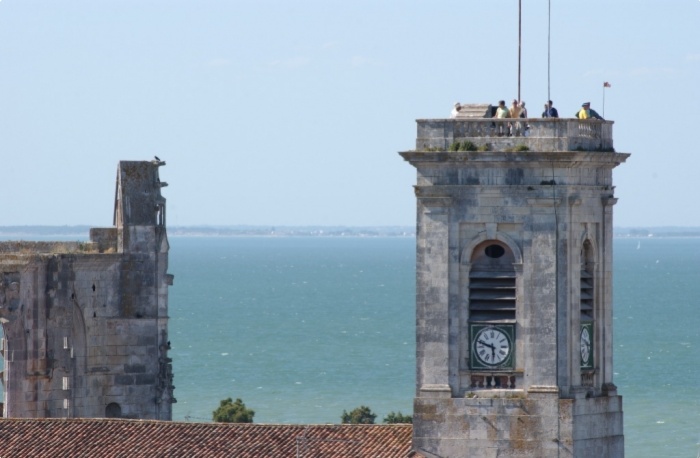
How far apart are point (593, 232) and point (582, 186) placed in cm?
119

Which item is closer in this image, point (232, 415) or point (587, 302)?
point (587, 302)

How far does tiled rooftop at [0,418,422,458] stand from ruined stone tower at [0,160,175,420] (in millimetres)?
4204

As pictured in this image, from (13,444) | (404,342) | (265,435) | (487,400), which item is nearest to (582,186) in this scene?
(487,400)

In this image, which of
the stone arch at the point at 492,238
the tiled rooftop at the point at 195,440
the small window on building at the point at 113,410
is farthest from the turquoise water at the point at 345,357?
the stone arch at the point at 492,238

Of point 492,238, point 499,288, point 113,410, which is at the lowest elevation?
point 113,410

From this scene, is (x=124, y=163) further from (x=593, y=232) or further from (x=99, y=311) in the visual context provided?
(x=593, y=232)

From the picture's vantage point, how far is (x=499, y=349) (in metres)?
39.6

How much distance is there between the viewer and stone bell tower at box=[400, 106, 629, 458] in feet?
129

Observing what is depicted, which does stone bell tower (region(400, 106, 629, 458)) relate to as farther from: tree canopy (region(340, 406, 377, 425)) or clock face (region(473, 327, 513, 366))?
tree canopy (region(340, 406, 377, 425))

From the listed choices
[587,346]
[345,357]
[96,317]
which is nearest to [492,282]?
[587,346]

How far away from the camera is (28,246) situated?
153ft

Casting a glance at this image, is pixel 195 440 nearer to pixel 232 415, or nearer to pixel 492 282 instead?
pixel 492 282

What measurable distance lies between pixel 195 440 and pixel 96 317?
7.09 m

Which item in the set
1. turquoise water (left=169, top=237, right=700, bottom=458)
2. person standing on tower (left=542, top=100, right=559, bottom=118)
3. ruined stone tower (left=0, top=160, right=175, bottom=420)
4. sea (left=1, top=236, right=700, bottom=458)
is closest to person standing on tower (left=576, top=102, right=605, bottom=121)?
person standing on tower (left=542, top=100, right=559, bottom=118)
